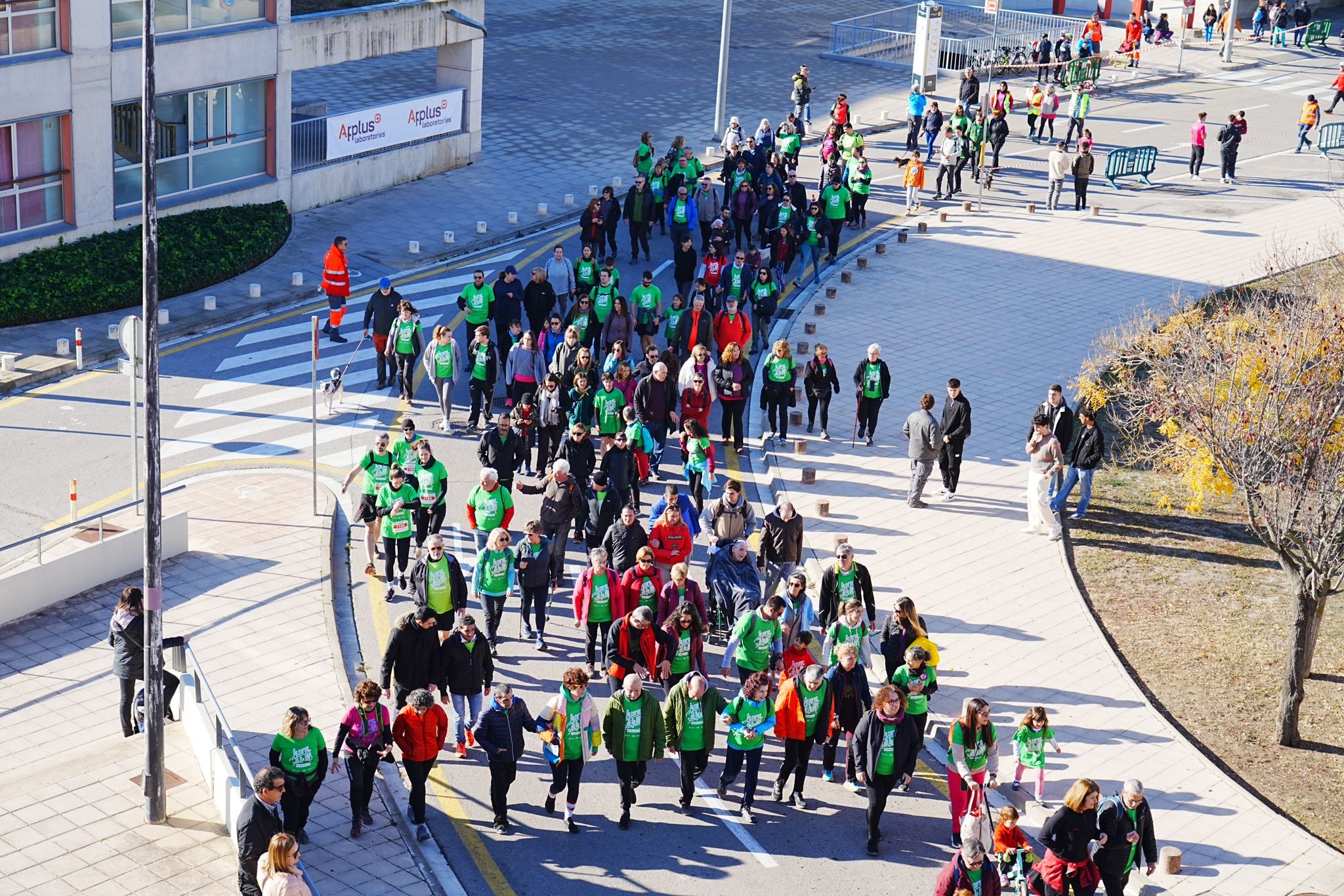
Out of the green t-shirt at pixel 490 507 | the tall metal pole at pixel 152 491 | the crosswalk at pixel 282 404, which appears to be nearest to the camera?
the tall metal pole at pixel 152 491

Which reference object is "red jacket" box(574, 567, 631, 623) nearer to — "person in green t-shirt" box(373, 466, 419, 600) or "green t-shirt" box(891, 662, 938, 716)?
"person in green t-shirt" box(373, 466, 419, 600)

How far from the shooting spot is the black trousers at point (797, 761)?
14.0 m

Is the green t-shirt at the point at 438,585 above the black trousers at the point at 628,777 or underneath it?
above

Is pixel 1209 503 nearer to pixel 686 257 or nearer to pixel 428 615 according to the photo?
pixel 686 257

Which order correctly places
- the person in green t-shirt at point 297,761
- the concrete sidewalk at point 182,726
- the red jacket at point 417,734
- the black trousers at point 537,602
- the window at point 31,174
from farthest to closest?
the window at point 31,174 → the black trousers at point 537,602 → the red jacket at point 417,734 → the concrete sidewalk at point 182,726 → the person in green t-shirt at point 297,761

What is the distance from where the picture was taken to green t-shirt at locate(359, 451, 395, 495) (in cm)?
1738

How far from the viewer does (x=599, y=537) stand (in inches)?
693

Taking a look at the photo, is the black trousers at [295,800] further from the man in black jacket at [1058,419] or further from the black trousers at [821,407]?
the black trousers at [821,407]

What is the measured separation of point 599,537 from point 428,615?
363cm

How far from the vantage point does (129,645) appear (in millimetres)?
14344

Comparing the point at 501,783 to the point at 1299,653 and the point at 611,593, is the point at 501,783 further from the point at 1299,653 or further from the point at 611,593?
the point at 1299,653

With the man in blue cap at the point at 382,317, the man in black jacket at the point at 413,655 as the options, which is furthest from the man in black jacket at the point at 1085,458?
the man in blue cap at the point at 382,317

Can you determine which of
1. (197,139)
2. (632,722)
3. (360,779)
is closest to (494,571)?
(632,722)

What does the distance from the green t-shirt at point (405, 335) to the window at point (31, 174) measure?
7.85 metres
